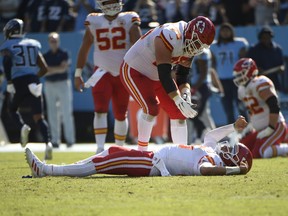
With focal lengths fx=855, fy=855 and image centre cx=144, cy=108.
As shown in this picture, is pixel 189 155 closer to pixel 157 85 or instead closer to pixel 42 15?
pixel 157 85

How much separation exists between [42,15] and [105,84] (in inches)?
270

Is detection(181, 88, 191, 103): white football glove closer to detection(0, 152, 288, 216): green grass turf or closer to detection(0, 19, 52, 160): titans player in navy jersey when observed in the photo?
detection(0, 152, 288, 216): green grass turf

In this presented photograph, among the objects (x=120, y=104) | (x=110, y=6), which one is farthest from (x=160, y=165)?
(x=110, y=6)

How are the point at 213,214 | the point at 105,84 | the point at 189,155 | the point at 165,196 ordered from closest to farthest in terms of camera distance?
the point at 213,214, the point at 165,196, the point at 189,155, the point at 105,84

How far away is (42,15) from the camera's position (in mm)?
16844

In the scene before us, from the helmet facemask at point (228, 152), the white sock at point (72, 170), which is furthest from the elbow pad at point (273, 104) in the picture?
the white sock at point (72, 170)

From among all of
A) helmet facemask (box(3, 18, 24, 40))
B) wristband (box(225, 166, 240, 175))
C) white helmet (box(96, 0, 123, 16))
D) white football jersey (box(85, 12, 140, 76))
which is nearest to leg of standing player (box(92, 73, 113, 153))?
white football jersey (box(85, 12, 140, 76))

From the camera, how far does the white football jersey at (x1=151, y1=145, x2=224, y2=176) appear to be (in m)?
7.35

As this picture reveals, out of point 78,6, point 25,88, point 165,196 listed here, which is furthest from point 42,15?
point 165,196

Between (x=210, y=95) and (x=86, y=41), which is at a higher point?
(x=86, y=41)

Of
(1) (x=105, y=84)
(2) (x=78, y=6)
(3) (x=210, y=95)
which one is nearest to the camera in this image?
(1) (x=105, y=84)

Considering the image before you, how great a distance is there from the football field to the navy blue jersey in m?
3.18

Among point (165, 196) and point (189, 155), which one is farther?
point (189, 155)

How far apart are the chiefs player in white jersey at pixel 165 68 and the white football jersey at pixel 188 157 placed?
0.63m
